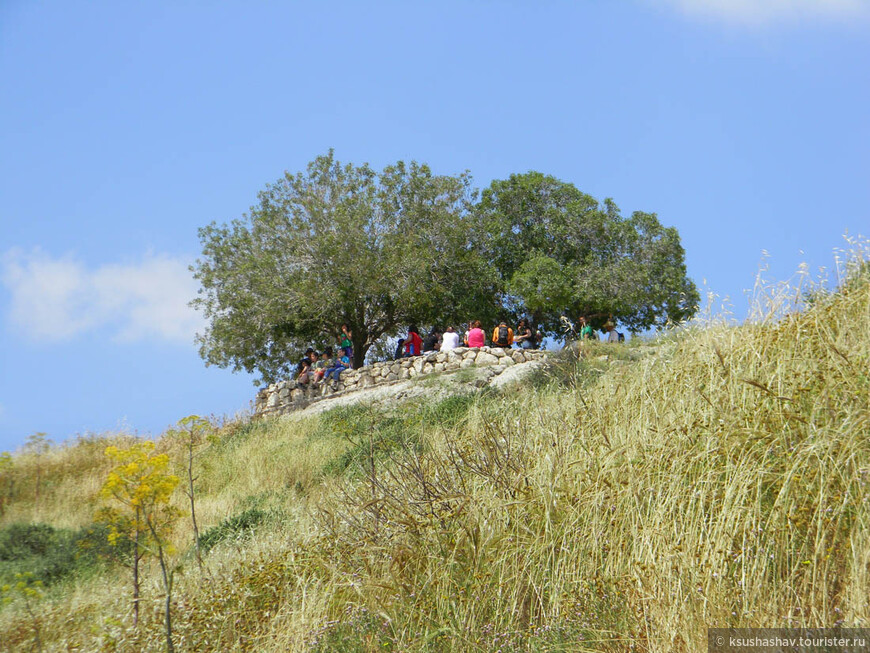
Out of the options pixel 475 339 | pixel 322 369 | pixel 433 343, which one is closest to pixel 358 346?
pixel 433 343

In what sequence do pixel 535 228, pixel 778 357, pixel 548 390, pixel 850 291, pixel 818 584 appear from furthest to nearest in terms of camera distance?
pixel 535 228, pixel 548 390, pixel 850 291, pixel 778 357, pixel 818 584

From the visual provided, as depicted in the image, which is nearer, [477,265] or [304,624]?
[304,624]

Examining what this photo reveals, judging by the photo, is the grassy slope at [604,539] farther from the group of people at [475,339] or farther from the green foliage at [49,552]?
the group of people at [475,339]

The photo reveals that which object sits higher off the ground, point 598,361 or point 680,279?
point 680,279

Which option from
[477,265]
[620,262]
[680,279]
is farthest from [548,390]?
[680,279]

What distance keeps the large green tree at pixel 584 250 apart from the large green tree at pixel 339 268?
→ 1.49 m

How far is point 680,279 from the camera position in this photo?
29156mm

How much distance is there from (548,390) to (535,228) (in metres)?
18.5

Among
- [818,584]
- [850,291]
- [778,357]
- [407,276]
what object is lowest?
[818,584]

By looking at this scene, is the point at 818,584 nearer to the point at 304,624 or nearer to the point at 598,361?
the point at 304,624

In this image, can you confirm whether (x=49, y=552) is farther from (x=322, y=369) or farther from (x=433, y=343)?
(x=433, y=343)

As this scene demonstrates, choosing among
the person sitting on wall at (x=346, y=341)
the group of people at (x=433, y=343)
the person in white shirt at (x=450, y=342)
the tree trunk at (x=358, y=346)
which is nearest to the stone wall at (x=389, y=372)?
the group of people at (x=433, y=343)

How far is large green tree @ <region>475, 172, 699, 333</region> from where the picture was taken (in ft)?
90.6

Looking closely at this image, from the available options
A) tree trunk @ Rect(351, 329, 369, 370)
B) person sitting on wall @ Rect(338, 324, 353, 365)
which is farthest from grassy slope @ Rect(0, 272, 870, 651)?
tree trunk @ Rect(351, 329, 369, 370)
